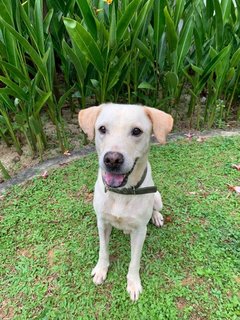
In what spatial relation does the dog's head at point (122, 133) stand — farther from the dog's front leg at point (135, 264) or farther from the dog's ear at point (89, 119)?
the dog's front leg at point (135, 264)

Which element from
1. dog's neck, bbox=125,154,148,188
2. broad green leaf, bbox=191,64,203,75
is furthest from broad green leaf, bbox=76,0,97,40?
dog's neck, bbox=125,154,148,188

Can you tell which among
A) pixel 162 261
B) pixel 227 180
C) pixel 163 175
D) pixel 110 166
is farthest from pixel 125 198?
pixel 227 180

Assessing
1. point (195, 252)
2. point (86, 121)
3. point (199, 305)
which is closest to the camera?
point (86, 121)

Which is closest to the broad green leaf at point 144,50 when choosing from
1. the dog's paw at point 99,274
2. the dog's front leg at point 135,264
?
the dog's front leg at point 135,264

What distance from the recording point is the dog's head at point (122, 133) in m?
1.47

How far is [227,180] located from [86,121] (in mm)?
Answer: 1762

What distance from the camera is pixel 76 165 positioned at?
3023mm

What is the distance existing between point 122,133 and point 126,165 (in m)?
0.17

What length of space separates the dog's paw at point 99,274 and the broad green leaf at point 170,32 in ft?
6.99

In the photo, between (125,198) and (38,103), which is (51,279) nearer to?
(125,198)

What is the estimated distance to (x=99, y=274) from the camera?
6.57 feet

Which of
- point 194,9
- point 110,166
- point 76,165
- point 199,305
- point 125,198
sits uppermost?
point 194,9

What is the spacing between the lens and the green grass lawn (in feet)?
6.11

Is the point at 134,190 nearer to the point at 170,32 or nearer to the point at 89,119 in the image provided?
the point at 89,119
